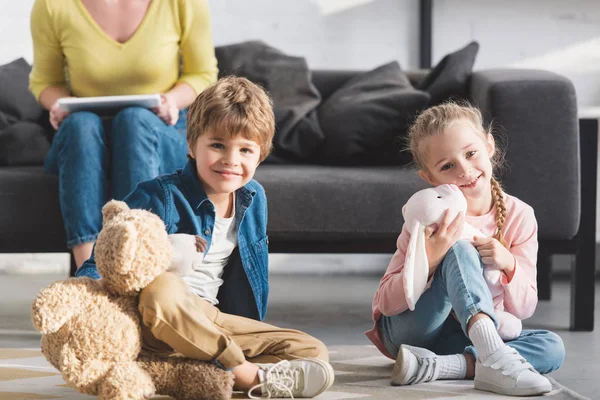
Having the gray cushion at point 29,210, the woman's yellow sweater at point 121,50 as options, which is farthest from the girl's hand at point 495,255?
the gray cushion at point 29,210

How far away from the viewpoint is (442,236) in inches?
59.9

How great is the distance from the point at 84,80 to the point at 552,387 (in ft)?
4.61

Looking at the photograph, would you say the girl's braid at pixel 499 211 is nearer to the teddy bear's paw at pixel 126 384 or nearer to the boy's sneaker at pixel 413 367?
the boy's sneaker at pixel 413 367

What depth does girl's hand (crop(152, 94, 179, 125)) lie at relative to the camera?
2146mm

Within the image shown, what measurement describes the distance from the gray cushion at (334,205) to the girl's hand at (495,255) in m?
0.63

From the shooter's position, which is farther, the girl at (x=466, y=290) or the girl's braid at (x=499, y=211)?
the girl's braid at (x=499, y=211)

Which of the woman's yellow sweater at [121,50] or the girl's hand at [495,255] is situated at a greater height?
the woman's yellow sweater at [121,50]

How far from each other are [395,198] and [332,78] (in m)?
0.75

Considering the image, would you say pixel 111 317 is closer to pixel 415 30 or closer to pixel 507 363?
pixel 507 363

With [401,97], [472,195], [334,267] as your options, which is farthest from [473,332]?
[334,267]

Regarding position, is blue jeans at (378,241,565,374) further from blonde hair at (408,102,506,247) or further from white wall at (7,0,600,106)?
white wall at (7,0,600,106)

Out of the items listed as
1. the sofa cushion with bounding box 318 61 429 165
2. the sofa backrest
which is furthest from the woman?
the sofa backrest

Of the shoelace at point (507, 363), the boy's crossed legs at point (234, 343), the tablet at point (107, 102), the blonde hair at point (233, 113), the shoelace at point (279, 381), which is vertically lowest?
the shoelace at point (507, 363)

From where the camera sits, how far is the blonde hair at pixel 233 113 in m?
1.50
